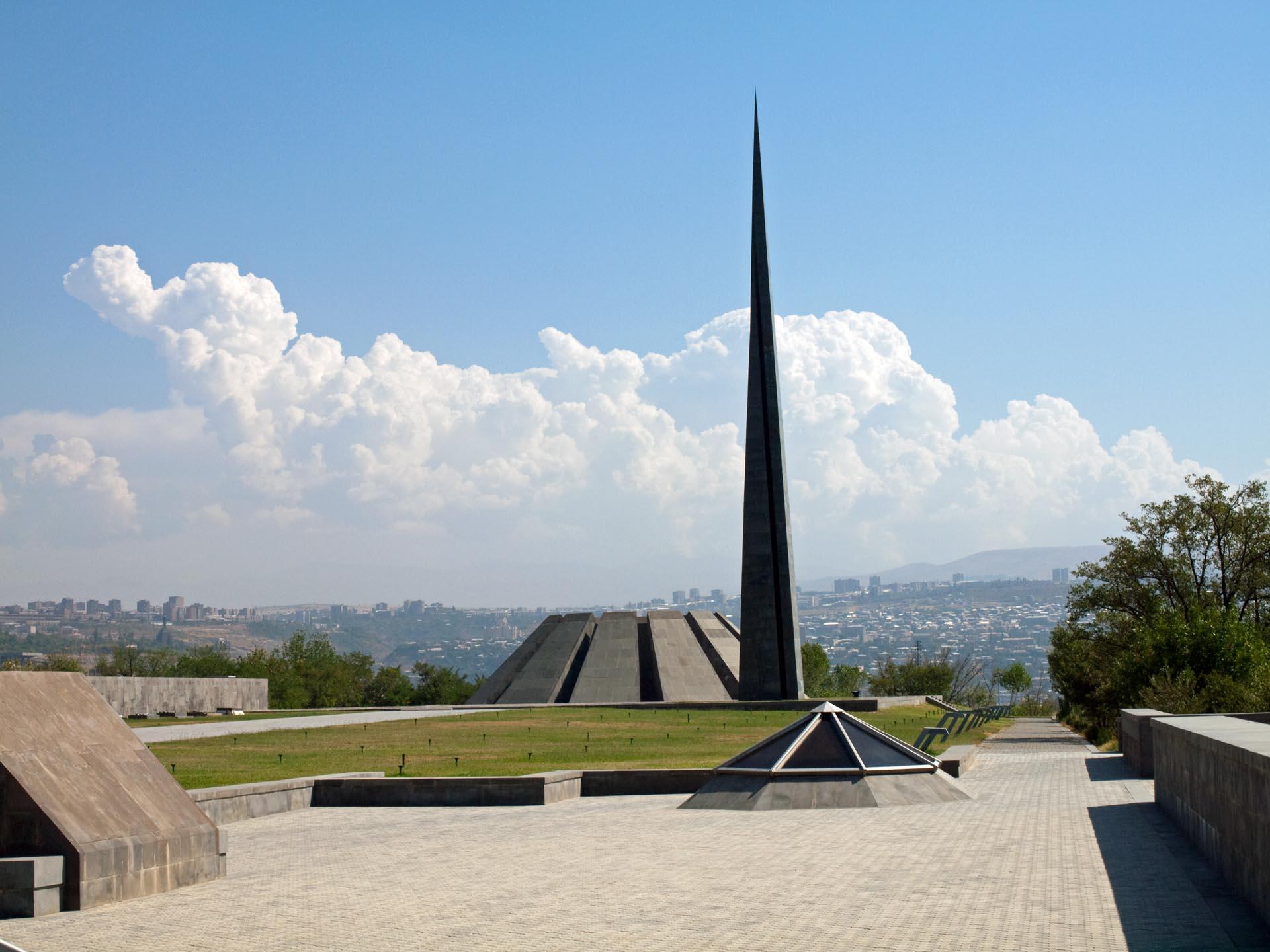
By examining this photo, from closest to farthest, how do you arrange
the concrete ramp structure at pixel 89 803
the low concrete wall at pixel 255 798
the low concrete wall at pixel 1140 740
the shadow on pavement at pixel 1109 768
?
the concrete ramp structure at pixel 89 803 < the low concrete wall at pixel 255 798 < the shadow on pavement at pixel 1109 768 < the low concrete wall at pixel 1140 740

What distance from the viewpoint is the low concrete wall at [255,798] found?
15.4 m

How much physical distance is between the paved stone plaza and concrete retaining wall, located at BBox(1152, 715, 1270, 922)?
10.0 inches

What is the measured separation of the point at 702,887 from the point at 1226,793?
4.49 meters

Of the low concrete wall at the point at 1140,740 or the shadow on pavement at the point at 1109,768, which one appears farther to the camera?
the low concrete wall at the point at 1140,740

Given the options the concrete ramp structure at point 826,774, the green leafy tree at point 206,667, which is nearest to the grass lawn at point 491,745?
the concrete ramp structure at point 826,774

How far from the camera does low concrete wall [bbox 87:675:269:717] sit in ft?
134

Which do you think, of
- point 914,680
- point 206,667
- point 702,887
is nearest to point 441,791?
point 702,887

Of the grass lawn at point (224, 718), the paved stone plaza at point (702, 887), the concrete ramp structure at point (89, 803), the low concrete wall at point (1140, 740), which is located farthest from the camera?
the grass lawn at point (224, 718)

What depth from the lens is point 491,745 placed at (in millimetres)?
26469

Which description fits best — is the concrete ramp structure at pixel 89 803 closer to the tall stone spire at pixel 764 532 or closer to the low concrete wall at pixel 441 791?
the low concrete wall at pixel 441 791

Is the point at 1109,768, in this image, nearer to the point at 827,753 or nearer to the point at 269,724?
the point at 827,753

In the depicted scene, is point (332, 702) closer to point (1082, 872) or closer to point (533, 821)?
point (533, 821)

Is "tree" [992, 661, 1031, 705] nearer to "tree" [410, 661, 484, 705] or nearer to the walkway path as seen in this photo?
"tree" [410, 661, 484, 705]

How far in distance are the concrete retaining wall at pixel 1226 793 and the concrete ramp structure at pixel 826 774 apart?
10.4 feet
